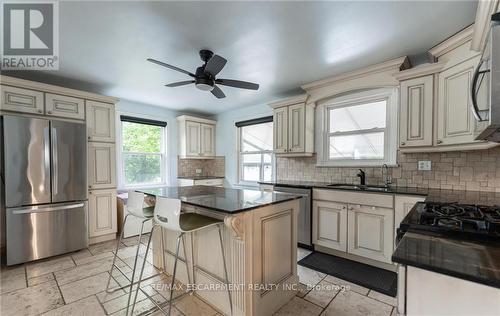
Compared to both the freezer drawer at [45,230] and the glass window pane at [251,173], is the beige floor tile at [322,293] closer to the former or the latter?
the glass window pane at [251,173]

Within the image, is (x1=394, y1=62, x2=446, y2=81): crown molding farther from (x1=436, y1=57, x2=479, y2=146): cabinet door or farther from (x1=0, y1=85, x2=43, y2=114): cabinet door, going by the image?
(x1=0, y1=85, x2=43, y2=114): cabinet door

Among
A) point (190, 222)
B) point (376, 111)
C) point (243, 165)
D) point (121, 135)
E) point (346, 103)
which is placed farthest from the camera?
point (243, 165)

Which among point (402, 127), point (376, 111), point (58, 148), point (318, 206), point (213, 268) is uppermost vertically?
point (376, 111)

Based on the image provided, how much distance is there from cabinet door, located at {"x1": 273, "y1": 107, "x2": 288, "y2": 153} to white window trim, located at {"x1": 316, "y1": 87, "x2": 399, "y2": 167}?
1.66ft

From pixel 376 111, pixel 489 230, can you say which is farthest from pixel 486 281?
pixel 376 111

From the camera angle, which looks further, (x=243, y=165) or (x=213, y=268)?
(x=243, y=165)

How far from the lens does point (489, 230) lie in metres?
0.99

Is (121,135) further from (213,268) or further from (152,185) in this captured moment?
(213,268)

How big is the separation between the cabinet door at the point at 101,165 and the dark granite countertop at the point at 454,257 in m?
3.71

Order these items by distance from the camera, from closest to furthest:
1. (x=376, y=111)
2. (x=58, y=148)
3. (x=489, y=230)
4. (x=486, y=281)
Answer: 1. (x=486, y=281)
2. (x=489, y=230)
3. (x=58, y=148)
4. (x=376, y=111)

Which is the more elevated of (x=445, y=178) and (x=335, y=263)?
(x=445, y=178)

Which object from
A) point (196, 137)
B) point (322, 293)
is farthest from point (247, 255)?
point (196, 137)

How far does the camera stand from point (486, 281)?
64 cm

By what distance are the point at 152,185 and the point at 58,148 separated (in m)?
1.90
